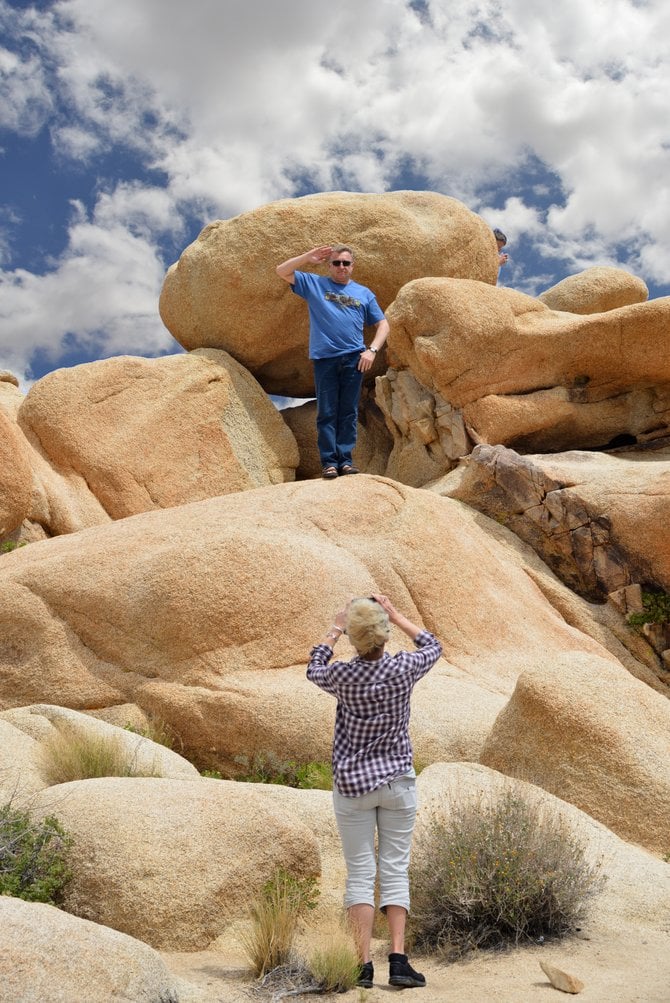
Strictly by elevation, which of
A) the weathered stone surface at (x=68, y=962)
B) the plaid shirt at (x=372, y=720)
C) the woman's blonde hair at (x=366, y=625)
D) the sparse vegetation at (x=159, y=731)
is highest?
the woman's blonde hair at (x=366, y=625)

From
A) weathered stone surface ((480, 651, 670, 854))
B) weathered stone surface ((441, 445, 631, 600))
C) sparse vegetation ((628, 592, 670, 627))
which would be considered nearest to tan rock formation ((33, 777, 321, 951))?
weathered stone surface ((480, 651, 670, 854))

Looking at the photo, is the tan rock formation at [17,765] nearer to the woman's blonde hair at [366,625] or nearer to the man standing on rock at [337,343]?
the woman's blonde hair at [366,625]

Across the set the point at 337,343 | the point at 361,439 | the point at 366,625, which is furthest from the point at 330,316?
the point at 366,625

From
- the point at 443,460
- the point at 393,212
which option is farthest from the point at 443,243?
the point at 443,460

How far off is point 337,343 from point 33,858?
7737 mm

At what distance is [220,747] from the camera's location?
28.3 feet

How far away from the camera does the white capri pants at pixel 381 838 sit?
16.3 feet

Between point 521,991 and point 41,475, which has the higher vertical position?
point 41,475

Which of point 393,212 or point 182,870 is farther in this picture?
point 393,212

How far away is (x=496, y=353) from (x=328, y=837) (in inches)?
390

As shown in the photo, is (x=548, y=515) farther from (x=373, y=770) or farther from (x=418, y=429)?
(x=373, y=770)

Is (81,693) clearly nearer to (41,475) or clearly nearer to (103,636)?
(103,636)

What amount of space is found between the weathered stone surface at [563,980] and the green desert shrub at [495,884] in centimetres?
55

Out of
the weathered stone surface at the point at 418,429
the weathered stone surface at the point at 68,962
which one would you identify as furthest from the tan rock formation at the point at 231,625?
the weathered stone surface at the point at 418,429
